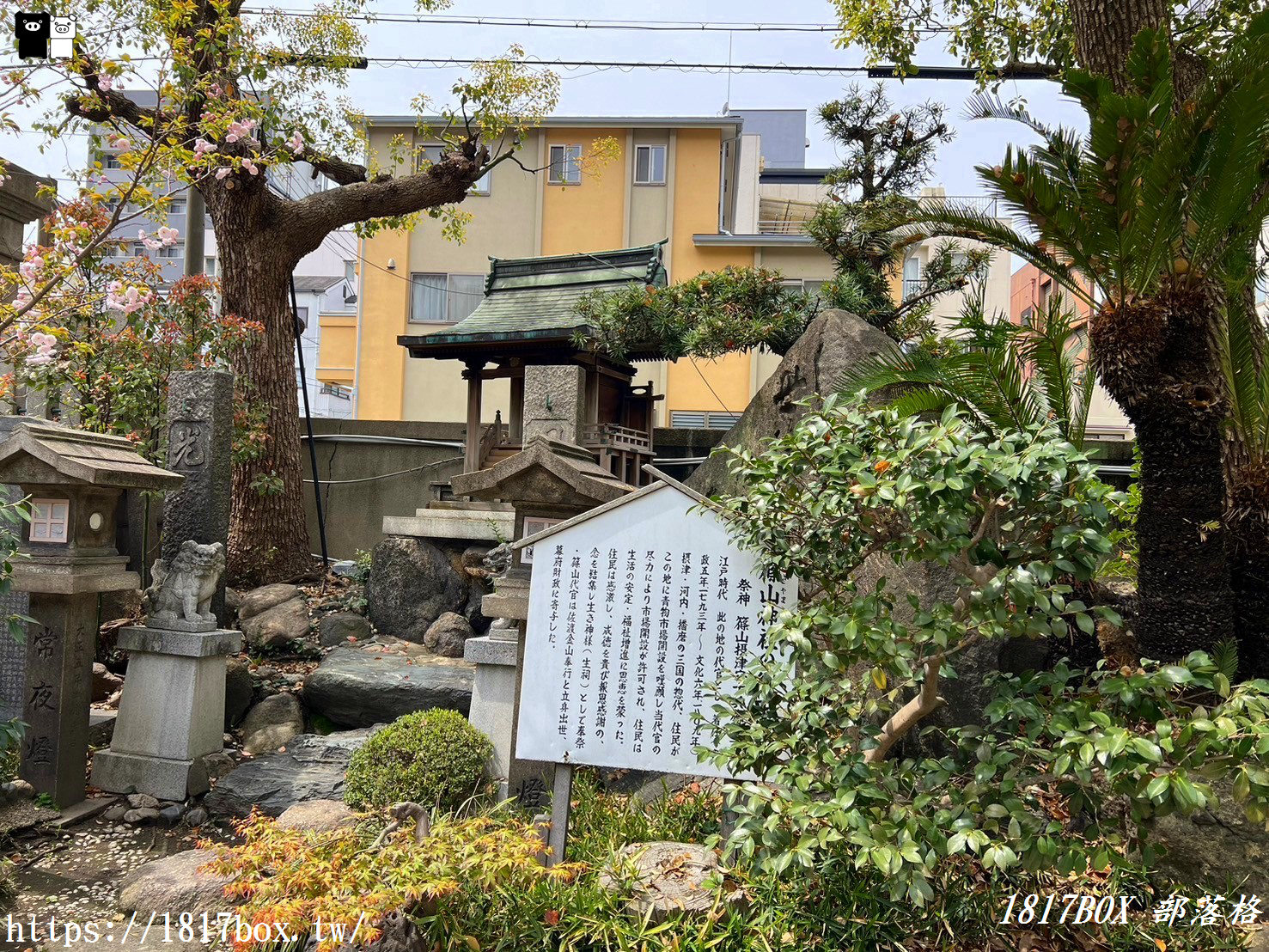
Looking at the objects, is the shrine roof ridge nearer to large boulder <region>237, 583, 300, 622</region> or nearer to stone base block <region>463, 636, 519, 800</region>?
stone base block <region>463, 636, 519, 800</region>

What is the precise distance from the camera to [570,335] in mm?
10617

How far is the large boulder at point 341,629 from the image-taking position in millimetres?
9812

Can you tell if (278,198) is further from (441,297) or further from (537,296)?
(441,297)

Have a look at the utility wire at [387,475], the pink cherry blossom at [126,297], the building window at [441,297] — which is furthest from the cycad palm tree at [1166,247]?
the building window at [441,297]

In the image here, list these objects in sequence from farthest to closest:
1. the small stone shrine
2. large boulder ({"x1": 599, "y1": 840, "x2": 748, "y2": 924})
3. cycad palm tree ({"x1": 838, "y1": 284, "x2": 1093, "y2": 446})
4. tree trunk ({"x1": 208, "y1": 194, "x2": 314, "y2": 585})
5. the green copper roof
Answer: the green copper roof, tree trunk ({"x1": 208, "y1": 194, "x2": 314, "y2": 585}), cycad palm tree ({"x1": 838, "y1": 284, "x2": 1093, "y2": 446}), the small stone shrine, large boulder ({"x1": 599, "y1": 840, "x2": 748, "y2": 924})

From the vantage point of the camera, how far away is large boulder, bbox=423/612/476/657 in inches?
368

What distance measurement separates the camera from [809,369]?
6.68 metres

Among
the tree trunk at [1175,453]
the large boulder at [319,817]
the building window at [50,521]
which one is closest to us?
the tree trunk at [1175,453]

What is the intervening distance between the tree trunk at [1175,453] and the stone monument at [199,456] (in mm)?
6744

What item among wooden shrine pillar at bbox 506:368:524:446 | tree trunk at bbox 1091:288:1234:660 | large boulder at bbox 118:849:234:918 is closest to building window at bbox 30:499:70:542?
large boulder at bbox 118:849:234:918

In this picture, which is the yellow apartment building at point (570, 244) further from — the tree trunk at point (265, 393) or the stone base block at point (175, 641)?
the stone base block at point (175, 641)

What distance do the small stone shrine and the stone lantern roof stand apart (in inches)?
103

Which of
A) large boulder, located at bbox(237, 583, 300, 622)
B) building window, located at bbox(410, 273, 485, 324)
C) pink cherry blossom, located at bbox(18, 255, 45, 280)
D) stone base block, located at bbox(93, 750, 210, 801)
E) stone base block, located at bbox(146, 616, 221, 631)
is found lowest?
stone base block, located at bbox(93, 750, 210, 801)

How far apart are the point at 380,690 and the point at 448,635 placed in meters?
1.57
